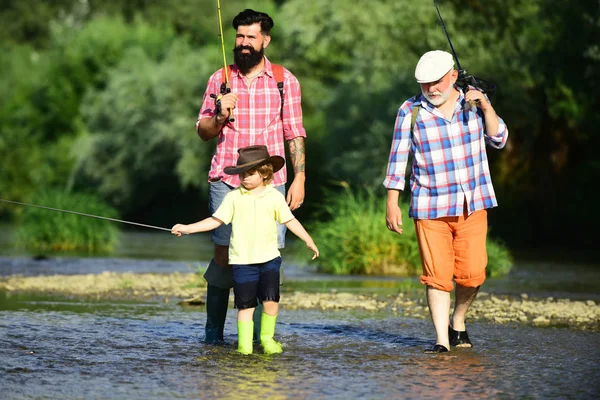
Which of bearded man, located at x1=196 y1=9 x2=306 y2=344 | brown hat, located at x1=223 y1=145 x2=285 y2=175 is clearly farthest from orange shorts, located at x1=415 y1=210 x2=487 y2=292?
brown hat, located at x1=223 y1=145 x2=285 y2=175

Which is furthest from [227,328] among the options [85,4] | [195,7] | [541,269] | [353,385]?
[85,4]

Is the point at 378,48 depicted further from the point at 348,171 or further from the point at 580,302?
the point at 580,302

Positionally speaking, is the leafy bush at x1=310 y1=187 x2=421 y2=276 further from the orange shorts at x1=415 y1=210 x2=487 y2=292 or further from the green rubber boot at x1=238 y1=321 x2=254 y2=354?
the green rubber boot at x1=238 y1=321 x2=254 y2=354

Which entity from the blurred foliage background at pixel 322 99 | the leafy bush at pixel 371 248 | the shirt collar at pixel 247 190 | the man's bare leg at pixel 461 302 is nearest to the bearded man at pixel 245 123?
the shirt collar at pixel 247 190

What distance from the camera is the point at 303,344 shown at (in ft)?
27.8

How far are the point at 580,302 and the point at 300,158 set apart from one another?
4.72 meters

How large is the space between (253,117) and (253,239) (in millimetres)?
923

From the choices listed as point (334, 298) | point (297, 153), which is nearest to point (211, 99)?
point (297, 153)

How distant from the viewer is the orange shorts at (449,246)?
805 centimetres

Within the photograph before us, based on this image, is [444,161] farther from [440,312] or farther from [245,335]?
[245,335]

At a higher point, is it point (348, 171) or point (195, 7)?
point (195, 7)

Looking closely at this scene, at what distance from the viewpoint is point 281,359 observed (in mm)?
7652

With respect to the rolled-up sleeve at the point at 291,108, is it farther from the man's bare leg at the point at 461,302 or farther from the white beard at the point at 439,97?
the man's bare leg at the point at 461,302

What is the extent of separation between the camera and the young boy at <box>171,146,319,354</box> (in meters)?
7.82
